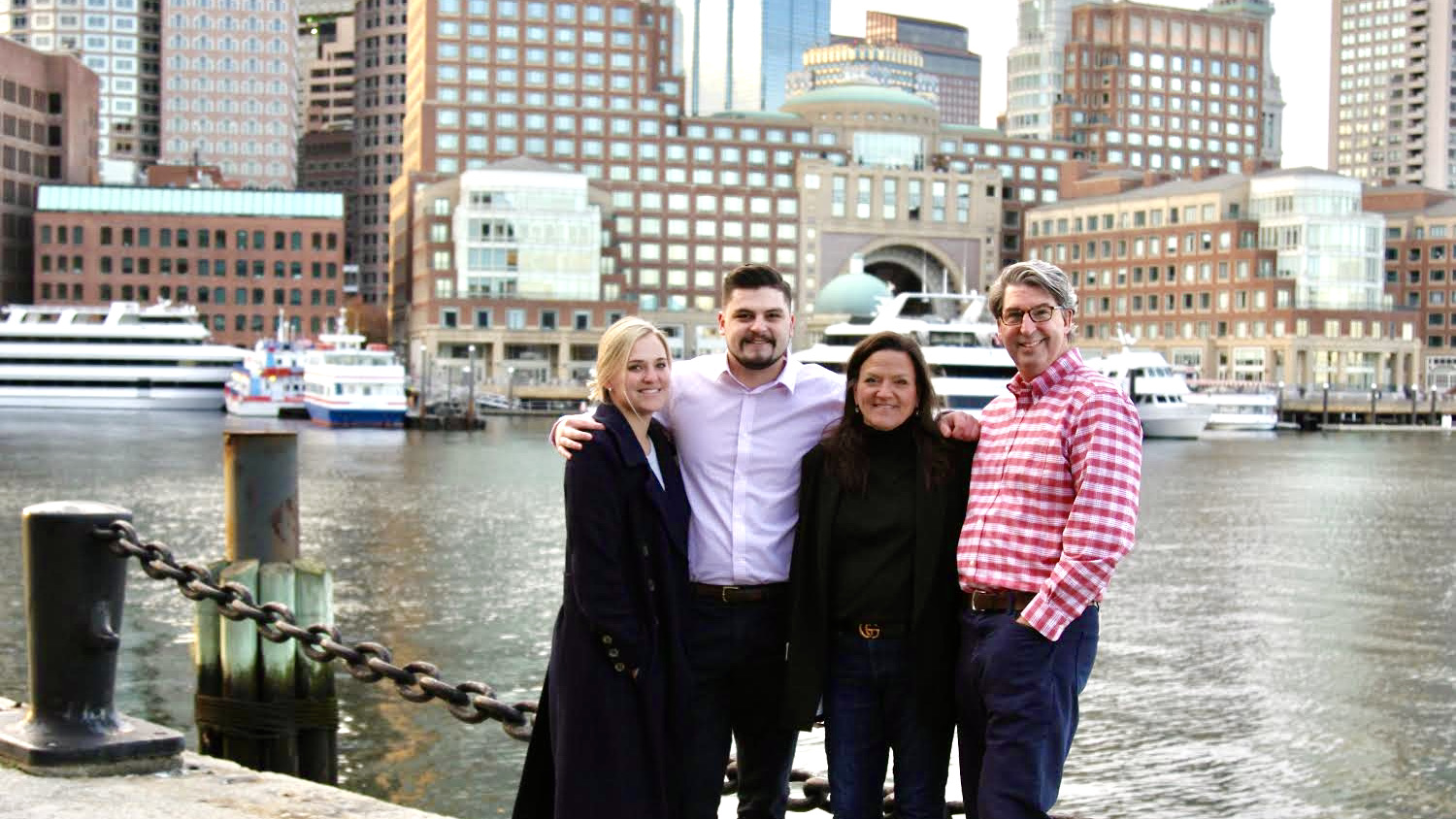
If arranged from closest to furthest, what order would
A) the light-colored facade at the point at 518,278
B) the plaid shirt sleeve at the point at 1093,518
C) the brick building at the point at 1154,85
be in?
1. the plaid shirt sleeve at the point at 1093,518
2. the light-colored facade at the point at 518,278
3. the brick building at the point at 1154,85

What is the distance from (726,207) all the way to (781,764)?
455 feet

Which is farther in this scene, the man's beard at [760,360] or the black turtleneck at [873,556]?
the man's beard at [760,360]

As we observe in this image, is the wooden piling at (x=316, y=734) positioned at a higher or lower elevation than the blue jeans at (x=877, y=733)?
lower

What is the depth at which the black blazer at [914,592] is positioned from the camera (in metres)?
6.49

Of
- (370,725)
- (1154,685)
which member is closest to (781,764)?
(370,725)

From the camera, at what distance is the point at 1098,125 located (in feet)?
601

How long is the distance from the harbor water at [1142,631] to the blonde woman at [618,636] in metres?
7.65

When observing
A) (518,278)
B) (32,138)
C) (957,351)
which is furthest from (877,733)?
(32,138)

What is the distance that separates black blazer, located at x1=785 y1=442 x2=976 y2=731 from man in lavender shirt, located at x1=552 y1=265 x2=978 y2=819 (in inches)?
6.1

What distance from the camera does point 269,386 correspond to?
9662cm

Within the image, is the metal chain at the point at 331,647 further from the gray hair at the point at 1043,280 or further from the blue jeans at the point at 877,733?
the gray hair at the point at 1043,280

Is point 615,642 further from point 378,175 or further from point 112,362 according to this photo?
point 378,175

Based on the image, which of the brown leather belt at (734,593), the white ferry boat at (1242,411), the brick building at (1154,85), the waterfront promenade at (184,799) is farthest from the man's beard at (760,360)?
the brick building at (1154,85)

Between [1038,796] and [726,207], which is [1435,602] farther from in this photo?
[726,207]
